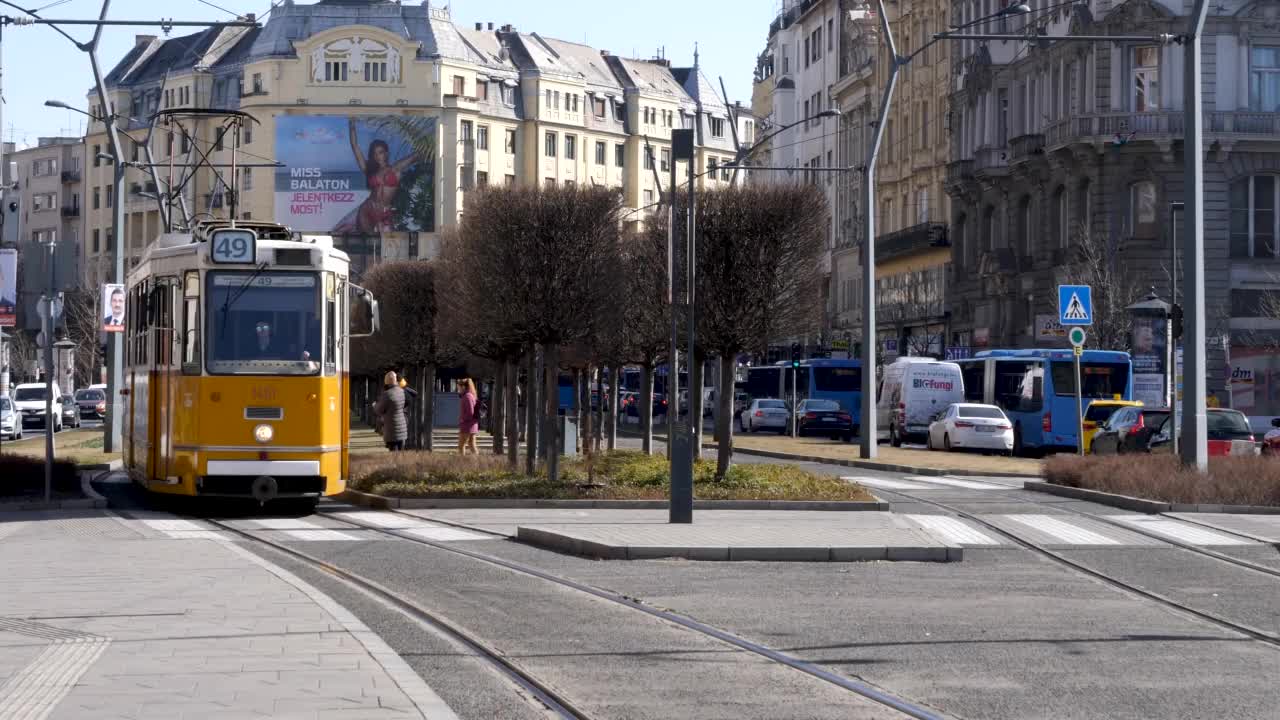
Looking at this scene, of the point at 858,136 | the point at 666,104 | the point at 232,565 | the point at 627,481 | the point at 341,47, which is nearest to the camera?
the point at 232,565

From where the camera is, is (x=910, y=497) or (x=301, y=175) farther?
(x=301, y=175)

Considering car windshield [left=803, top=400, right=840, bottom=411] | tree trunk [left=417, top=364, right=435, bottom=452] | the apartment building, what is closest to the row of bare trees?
tree trunk [left=417, top=364, right=435, bottom=452]

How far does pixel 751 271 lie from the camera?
2961 cm

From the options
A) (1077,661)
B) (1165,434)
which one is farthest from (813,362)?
(1077,661)

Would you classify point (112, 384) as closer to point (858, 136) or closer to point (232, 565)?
point (232, 565)

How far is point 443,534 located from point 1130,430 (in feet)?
79.7

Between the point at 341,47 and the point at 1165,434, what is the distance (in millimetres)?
92815

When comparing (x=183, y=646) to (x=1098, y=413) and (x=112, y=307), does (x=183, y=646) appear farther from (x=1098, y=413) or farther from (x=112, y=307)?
(x=1098, y=413)

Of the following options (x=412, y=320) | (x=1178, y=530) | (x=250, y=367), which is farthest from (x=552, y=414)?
(x=412, y=320)

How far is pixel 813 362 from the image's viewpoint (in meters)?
77.1

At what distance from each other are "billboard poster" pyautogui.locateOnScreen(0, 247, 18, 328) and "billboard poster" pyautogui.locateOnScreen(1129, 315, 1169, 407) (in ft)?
105

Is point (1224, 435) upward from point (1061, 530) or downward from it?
upward

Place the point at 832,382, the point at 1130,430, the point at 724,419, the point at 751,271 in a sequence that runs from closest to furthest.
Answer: the point at 724,419
the point at 751,271
the point at 1130,430
the point at 832,382

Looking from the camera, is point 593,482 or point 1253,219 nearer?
point 593,482
